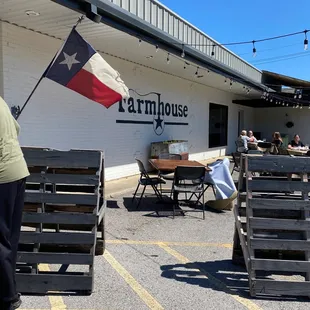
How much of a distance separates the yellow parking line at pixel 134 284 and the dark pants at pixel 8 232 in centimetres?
110

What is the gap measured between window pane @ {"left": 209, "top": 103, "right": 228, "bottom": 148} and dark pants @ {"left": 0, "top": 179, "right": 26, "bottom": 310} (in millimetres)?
14194

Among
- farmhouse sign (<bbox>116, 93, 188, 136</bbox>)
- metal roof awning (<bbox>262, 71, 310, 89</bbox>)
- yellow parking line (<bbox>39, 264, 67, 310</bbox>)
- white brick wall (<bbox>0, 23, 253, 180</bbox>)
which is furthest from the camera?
metal roof awning (<bbox>262, 71, 310, 89</bbox>)

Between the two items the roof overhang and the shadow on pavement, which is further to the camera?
the roof overhang

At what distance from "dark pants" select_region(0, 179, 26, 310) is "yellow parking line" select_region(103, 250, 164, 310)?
110cm

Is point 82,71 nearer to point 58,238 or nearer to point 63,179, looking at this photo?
point 63,179

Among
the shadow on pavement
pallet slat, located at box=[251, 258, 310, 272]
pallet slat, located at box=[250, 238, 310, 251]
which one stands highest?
pallet slat, located at box=[250, 238, 310, 251]

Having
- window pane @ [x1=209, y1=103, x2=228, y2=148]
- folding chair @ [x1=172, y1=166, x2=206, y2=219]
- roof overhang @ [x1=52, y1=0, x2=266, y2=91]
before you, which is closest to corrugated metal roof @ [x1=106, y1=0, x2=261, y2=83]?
roof overhang @ [x1=52, y1=0, x2=266, y2=91]

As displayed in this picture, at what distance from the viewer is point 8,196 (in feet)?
8.12

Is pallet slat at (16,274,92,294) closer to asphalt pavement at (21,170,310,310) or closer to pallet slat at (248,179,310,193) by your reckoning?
asphalt pavement at (21,170,310,310)

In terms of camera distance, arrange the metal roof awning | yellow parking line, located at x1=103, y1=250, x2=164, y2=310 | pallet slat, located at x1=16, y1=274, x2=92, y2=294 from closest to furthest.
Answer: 1. yellow parking line, located at x1=103, y1=250, x2=164, y2=310
2. pallet slat, located at x1=16, y1=274, x2=92, y2=294
3. the metal roof awning

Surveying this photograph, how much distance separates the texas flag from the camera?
3855 mm

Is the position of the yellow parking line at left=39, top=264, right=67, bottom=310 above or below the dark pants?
below

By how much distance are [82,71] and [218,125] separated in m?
14.2

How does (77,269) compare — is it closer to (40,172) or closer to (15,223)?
(40,172)
